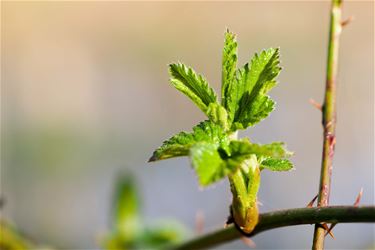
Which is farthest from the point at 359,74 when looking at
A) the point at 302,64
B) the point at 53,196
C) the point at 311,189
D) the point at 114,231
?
the point at 114,231

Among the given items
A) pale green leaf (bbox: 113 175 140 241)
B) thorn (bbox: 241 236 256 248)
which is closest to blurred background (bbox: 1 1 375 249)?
pale green leaf (bbox: 113 175 140 241)

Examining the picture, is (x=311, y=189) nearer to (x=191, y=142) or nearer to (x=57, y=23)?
(x=57, y=23)

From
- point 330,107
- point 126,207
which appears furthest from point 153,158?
point 126,207

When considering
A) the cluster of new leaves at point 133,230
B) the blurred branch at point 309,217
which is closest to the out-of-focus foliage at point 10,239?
the cluster of new leaves at point 133,230

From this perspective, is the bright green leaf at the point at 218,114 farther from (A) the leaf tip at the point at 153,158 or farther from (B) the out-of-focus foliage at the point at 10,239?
(B) the out-of-focus foliage at the point at 10,239

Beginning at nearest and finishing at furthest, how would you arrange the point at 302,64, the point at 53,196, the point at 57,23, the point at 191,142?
the point at 191,142 < the point at 53,196 < the point at 302,64 < the point at 57,23

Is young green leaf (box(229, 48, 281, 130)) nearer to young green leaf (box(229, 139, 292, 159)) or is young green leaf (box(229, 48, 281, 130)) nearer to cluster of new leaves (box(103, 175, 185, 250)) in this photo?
young green leaf (box(229, 139, 292, 159))
